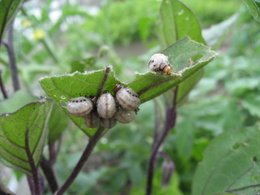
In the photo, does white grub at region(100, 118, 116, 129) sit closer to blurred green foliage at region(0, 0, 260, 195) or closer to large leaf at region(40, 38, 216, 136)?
large leaf at region(40, 38, 216, 136)

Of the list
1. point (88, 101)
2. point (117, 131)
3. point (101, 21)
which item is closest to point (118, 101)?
point (88, 101)

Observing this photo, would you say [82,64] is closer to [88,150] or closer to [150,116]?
[88,150]

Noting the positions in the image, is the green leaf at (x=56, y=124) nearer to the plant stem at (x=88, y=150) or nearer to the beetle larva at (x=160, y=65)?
the plant stem at (x=88, y=150)

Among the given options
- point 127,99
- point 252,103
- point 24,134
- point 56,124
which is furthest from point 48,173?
point 252,103

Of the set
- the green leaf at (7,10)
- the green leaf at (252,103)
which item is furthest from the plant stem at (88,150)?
the green leaf at (252,103)

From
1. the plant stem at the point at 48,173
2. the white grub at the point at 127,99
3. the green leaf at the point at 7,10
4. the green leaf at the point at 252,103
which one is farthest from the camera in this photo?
the green leaf at the point at 252,103
